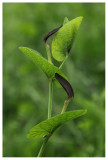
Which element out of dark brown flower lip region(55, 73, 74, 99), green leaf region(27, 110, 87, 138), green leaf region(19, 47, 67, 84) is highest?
green leaf region(19, 47, 67, 84)

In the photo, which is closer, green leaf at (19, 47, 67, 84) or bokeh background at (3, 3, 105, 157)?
green leaf at (19, 47, 67, 84)

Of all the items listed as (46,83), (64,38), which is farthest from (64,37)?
(46,83)

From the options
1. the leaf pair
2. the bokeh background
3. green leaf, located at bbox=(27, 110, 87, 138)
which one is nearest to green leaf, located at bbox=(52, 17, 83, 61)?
the leaf pair

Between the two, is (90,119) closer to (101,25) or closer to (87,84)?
(87,84)

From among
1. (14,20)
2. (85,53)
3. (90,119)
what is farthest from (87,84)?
(14,20)

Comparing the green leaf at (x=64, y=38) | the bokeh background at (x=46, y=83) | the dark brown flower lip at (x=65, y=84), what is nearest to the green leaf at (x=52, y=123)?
the dark brown flower lip at (x=65, y=84)

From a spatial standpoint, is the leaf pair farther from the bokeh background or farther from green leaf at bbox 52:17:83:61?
the bokeh background

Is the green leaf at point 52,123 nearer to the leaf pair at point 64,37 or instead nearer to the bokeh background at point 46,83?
the leaf pair at point 64,37
